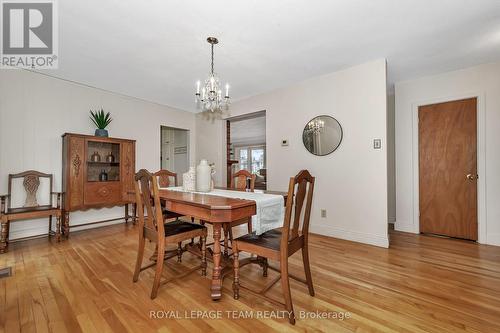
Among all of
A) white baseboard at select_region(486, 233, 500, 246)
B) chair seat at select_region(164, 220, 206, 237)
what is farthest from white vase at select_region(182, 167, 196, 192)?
white baseboard at select_region(486, 233, 500, 246)

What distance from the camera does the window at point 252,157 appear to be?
9344mm

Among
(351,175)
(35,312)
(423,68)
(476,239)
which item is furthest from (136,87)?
(476,239)

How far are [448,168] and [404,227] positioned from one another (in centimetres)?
109

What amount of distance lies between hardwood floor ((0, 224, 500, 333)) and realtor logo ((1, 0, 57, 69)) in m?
2.36

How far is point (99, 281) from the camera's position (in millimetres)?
1994

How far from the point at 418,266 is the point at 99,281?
3.05 m

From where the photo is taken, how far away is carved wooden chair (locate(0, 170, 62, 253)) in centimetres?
273

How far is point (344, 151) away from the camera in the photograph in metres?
3.21

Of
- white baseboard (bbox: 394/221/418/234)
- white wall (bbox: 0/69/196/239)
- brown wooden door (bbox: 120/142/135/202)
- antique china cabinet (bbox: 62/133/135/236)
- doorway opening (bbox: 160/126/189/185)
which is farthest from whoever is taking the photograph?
doorway opening (bbox: 160/126/189/185)

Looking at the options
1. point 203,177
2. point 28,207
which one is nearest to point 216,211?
point 203,177

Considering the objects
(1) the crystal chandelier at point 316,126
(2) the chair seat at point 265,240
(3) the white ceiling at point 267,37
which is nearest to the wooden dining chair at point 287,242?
(2) the chair seat at point 265,240

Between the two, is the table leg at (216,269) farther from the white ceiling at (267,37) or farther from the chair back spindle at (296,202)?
the white ceiling at (267,37)

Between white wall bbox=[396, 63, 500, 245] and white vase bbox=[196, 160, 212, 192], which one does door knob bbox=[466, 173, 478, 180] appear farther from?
white vase bbox=[196, 160, 212, 192]

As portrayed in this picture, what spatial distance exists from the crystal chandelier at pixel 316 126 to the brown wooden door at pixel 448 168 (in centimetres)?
157
